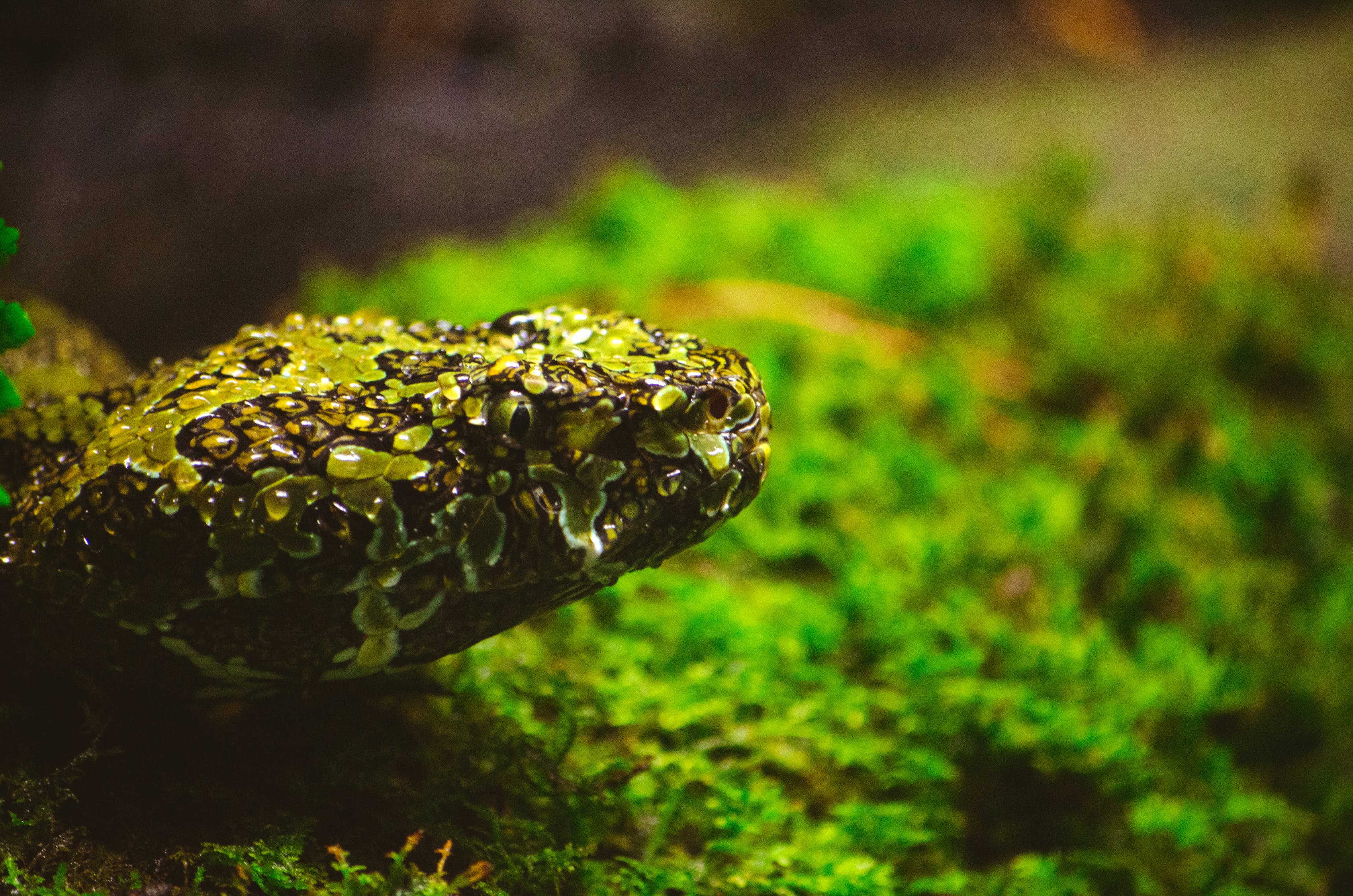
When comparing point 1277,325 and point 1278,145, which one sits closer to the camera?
point 1277,325

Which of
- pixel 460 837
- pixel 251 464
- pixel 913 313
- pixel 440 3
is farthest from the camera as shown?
pixel 440 3

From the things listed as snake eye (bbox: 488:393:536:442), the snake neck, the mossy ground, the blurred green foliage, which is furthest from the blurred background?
snake eye (bbox: 488:393:536:442)

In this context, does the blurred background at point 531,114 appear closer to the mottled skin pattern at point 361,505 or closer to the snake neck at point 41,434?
the snake neck at point 41,434

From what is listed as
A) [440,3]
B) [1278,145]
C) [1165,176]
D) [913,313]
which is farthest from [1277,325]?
[440,3]

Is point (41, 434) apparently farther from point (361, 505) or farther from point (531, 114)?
point (531, 114)

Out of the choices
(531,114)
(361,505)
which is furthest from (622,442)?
(531,114)

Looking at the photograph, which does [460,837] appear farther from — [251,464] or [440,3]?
[440,3]

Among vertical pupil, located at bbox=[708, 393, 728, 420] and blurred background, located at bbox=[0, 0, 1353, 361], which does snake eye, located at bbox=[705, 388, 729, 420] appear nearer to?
vertical pupil, located at bbox=[708, 393, 728, 420]
